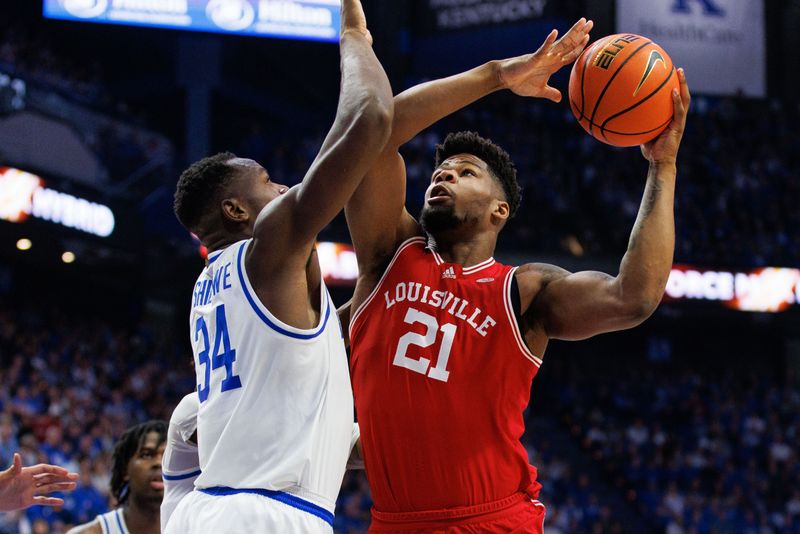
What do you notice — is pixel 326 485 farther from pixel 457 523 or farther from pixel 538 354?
pixel 538 354

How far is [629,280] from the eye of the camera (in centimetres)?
341

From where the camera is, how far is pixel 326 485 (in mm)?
2918

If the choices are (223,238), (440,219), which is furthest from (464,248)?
(223,238)

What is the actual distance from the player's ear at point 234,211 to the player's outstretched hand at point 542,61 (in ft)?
3.29

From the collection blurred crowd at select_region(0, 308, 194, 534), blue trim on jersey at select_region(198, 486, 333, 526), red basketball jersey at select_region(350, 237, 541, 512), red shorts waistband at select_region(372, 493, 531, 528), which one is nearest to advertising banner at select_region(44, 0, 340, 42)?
blurred crowd at select_region(0, 308, 194, 534)

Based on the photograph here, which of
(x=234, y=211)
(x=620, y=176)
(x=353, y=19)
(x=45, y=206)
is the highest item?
(x=353, y=19)

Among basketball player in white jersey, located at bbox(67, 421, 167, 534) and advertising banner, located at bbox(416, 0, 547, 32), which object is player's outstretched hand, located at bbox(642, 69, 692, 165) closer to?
basketball player in white jersey, located at bbox(67, 421, 167, 534)

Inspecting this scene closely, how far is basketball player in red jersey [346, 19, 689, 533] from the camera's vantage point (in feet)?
11.1

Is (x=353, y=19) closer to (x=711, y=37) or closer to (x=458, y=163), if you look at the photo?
(x=458, y=163)

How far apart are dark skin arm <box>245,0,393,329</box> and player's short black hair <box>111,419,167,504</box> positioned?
2.24 meters

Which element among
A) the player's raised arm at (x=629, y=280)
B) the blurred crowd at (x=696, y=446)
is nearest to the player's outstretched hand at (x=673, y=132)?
the player's raised arm at (x=629, y=280)

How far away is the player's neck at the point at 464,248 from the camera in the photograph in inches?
148

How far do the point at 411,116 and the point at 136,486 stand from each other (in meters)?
2.46

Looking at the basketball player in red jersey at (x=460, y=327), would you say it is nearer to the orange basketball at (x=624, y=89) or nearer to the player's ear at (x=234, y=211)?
the orange basketball at (x=624, y=89)
